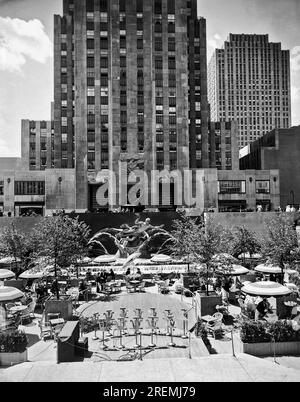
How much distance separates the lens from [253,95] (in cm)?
16488

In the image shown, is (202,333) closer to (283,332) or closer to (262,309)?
(283,332)

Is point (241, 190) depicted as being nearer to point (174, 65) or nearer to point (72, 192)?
point (174, 65)

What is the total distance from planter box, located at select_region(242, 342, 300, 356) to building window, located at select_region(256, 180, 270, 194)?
69855 millimetres

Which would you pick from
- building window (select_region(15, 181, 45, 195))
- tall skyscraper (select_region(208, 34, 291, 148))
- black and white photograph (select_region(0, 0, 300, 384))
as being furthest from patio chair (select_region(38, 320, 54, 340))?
tall skyscraper (select_region(208, 34, 291, 148))

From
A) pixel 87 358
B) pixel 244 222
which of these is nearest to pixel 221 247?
pixel 87 358

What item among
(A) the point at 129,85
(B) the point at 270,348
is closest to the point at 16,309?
(B) the point at 270,348

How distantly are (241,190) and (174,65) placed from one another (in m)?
29.0

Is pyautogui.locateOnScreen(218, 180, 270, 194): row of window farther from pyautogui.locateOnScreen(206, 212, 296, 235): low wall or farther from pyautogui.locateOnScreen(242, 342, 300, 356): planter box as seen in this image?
pyautogui.locateOnScreen(242, 342, 300, 356): planter box

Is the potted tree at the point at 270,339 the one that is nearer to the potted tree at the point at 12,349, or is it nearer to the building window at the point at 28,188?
the potted tree at the point at 12,349

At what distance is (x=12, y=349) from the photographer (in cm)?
1278

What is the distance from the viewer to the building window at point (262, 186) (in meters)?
79.9

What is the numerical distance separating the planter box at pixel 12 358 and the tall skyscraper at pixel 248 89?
5865 inches

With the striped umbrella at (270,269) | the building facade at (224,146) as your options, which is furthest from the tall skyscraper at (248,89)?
the striped umbrella at (270,269)
